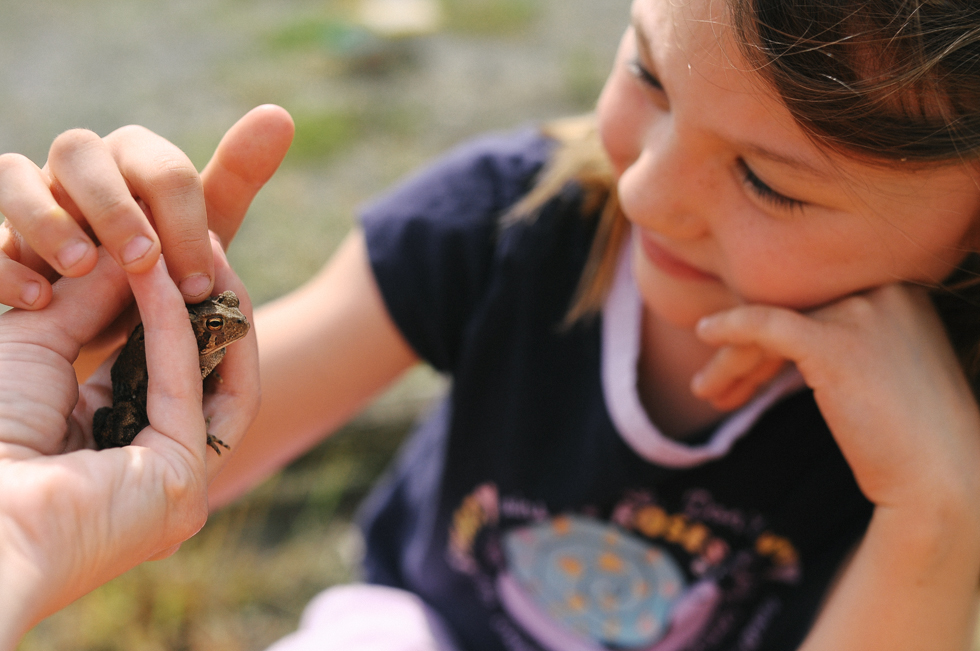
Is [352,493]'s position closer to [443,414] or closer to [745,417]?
[443,414]

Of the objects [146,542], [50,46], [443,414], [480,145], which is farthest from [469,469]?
[50,46]

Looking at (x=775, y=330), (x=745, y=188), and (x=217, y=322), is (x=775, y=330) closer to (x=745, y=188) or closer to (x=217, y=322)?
(x=745, y=188)

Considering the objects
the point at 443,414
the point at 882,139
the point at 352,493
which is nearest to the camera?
the point at 882,139

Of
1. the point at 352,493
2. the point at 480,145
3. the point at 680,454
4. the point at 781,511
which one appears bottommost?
the point at 352,493

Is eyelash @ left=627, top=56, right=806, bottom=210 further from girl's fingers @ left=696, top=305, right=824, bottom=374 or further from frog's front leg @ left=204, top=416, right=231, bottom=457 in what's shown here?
frog's front leg @ left=204, top=416, right=231, bottom=457

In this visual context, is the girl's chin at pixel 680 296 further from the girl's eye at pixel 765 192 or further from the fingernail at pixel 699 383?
the girl's eye at pixel 765 192

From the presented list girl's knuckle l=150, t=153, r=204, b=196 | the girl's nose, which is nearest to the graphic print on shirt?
the girl's nose

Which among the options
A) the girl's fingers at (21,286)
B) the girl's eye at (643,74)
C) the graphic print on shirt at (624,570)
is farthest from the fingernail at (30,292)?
the graphic print on shirt at (624,570)

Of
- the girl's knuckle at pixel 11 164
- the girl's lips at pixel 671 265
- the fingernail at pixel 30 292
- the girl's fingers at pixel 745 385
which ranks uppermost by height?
the girl's knuckle at pixel 11 164
